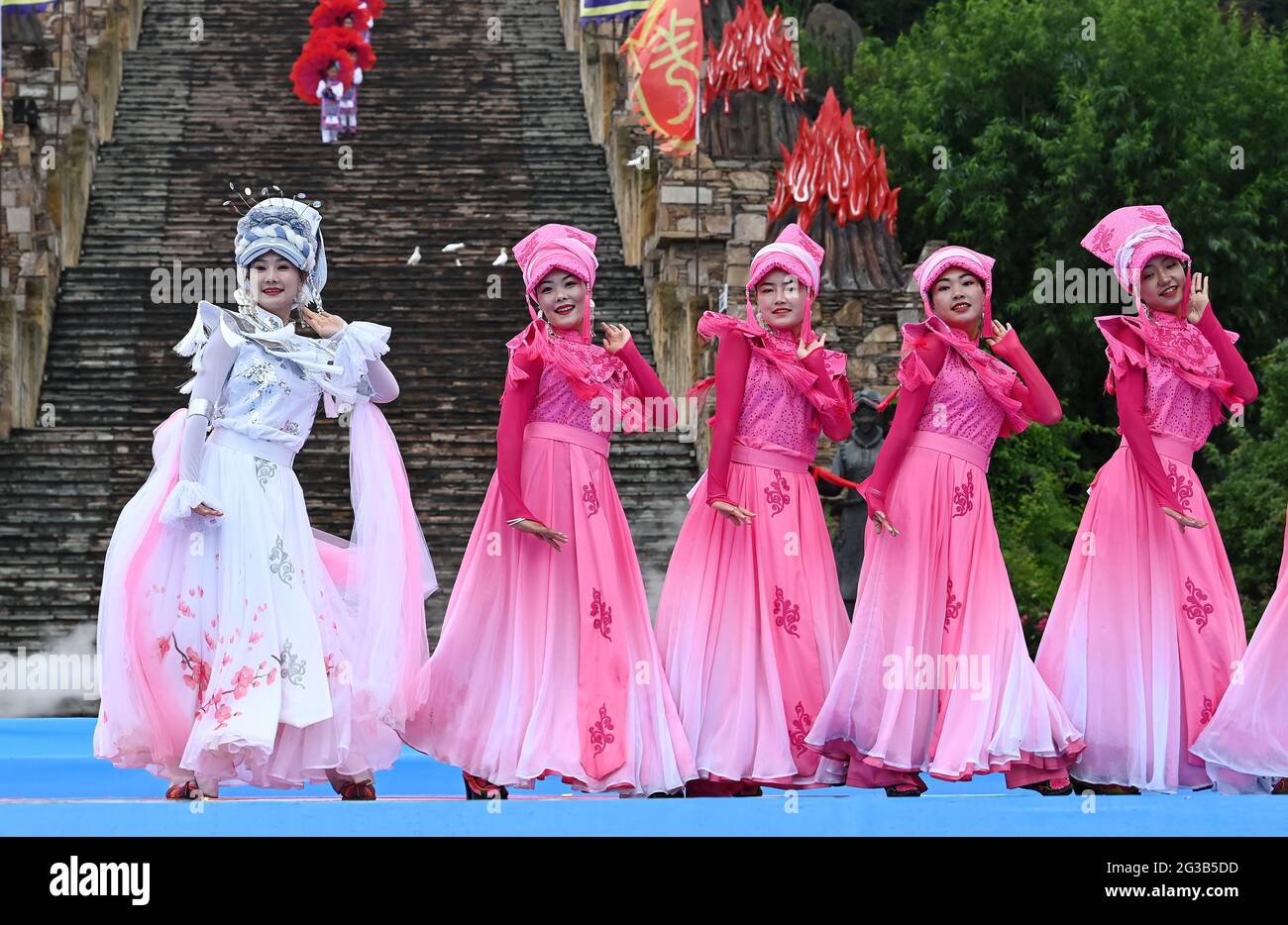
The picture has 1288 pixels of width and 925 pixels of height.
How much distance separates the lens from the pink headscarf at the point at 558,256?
8047mm

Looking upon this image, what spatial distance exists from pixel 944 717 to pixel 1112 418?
1635cm

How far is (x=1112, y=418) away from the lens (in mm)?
23703

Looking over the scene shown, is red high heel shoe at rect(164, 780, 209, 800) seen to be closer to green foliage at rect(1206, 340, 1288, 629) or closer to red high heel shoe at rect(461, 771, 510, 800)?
red high heel shoe at rect(461, 771, 510, 800)

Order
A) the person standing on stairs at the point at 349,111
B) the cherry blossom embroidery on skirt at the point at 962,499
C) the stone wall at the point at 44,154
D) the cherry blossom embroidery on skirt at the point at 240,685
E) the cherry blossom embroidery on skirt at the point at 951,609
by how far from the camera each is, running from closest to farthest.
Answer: the cherry blossom embroidery on skirt at the point at 240,685 < the cherry blossom embroidery on skirt at the point at 951,609 < the cherry blossom embroidery on skirt at the point at 962,499 < the stone wall at the point at 44,154 < the person standing on stairs at the point at 349,111

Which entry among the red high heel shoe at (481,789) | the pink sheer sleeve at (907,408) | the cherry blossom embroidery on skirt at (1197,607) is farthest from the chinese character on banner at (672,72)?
the red high heel shoe at (481,789)

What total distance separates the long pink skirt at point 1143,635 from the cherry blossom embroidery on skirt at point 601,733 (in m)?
1.65

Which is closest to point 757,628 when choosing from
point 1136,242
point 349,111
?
point 1136,242

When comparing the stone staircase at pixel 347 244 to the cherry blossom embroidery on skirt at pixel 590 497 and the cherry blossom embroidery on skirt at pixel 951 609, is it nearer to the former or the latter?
the cherry blossom embroidery on skirt at pixel 590 497

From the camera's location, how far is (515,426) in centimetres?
802

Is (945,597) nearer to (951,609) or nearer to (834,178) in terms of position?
(951,609)

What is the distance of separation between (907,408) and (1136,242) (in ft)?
3.49

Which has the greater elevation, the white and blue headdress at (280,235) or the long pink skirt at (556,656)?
the white and blue headdress at (280,235)

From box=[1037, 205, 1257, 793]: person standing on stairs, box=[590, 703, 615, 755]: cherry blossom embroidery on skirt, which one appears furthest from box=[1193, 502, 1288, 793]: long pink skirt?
box=[590, 703, 615, 755]: cherry blossom embroidery on skirt

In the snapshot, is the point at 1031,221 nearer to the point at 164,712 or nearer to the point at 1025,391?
the point at 1025,391
